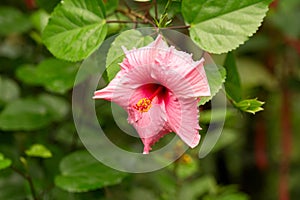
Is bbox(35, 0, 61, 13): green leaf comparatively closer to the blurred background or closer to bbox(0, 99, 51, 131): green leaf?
the blurred background

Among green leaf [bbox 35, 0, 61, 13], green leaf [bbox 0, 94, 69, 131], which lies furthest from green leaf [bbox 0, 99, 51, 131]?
green leaf [bbox 35, 0, 61, 13]

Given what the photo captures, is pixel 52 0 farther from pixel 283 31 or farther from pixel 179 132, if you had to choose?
pixel 283 31

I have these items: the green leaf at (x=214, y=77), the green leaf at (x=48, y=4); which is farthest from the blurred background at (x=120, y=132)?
the green leaf at (x=214, y=77)

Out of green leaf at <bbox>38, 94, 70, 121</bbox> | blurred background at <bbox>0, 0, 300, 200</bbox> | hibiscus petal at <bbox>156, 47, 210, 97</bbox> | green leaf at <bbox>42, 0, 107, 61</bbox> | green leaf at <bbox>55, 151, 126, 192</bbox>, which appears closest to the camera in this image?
hibiscus petal at <bbox>156, 47, 210, 97</bbox>

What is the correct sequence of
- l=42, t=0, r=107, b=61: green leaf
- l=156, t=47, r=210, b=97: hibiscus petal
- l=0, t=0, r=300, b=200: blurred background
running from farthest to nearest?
1. l=0, t=0, r=300, b=200: blurred background
2. l=42, t=0, r=107, b=61: green leaf
3. l=156, t=47, r=210, b=97: hibiscus petal

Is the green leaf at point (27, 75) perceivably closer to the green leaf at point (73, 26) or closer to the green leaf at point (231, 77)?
the green leaf at point (73, 26)

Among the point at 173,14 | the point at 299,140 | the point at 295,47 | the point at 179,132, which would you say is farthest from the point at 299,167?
the point at 179,132
